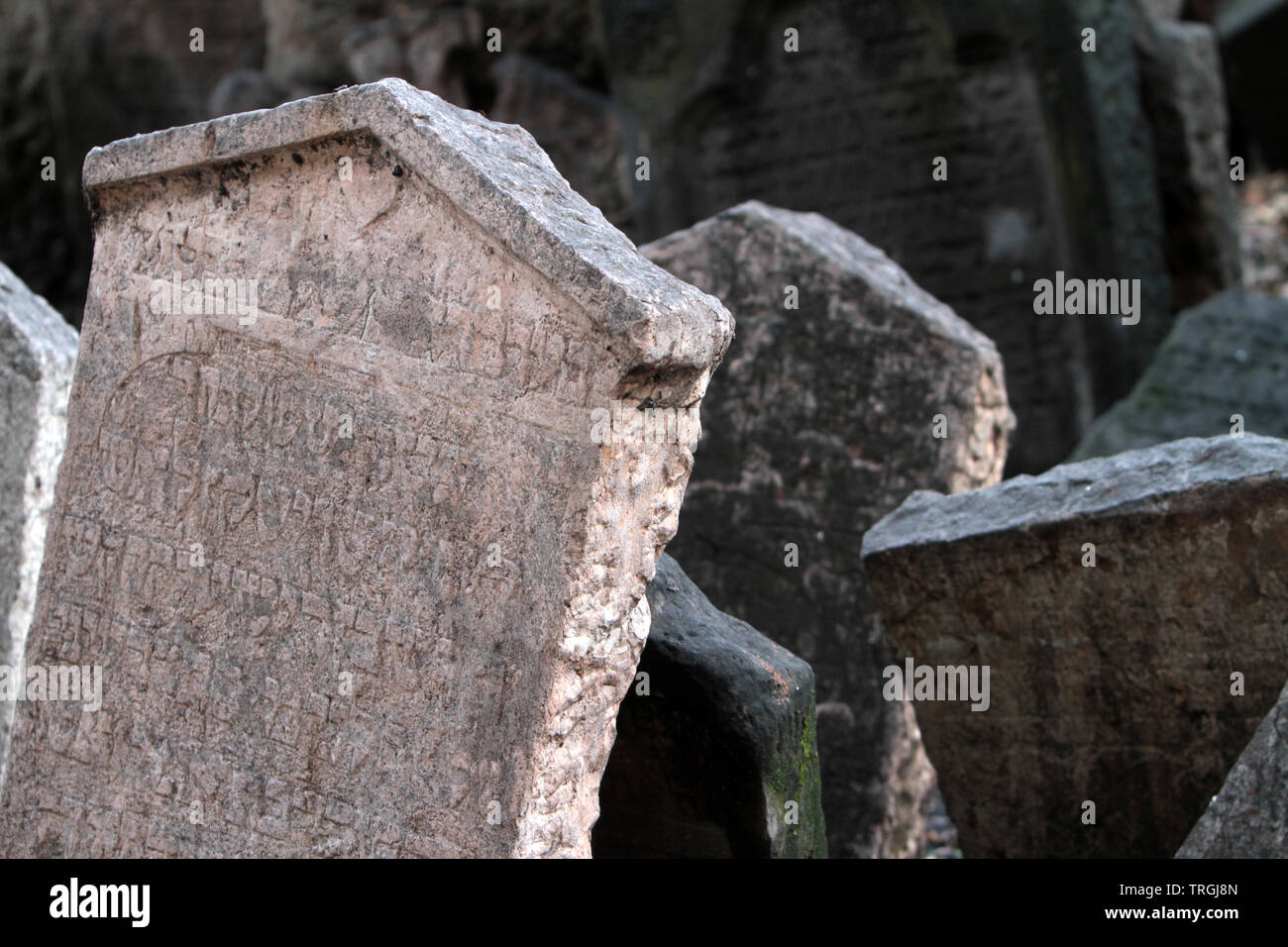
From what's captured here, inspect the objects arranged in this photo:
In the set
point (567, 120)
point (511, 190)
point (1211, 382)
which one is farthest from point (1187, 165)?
point (511, 190)

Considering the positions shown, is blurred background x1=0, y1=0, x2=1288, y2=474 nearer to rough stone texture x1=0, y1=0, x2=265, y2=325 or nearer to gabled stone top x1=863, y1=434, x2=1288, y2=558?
gabled stone top x1=863, y1=434, x2=1288, y2=558

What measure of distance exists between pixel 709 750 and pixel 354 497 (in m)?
0.83

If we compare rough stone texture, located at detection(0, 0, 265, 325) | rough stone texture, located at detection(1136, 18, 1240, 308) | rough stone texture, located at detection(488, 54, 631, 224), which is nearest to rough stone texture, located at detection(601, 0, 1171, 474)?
rough stone texture, located at detection(1136, 18, 1240, 308)

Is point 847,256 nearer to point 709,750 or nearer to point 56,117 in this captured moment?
point 709,750

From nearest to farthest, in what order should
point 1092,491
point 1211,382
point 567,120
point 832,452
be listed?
point 1092,491, point 832,452, point 1211,382, point 567,120

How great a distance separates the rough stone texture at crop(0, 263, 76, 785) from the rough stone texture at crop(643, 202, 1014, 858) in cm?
156

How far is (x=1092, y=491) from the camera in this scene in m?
2.79

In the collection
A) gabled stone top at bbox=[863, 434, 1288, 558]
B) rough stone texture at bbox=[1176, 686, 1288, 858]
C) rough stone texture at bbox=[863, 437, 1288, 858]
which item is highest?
gabled stone top at bbox=[863, 434, 1288, 558]

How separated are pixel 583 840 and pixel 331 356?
0.84 m

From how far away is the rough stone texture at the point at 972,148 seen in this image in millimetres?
5660

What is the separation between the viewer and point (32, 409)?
3041 millimetres

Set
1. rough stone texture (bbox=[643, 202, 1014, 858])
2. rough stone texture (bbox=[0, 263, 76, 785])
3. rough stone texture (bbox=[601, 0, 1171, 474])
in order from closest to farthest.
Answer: rough stone texture (bbox=[0, 263, 76, 785]) < rough stone texture (bbox=[643, 202, 1014, 858]) < rough stone texture (bbox=[601, 0, 1171, 474])

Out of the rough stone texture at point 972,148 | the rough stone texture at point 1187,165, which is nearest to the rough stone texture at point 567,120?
the rough stone texture at point 972,148

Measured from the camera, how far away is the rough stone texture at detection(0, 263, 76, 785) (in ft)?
9.94
